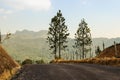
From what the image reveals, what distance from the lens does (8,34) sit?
731 inches

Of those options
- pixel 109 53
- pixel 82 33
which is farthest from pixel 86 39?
pixel 109 53

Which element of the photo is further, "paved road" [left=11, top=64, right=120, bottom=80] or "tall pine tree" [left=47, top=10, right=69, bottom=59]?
"tall pine tree" [left=47, top=10, right=69, bottom=59]

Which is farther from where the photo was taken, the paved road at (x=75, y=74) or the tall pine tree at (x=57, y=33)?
the tall pine tree at (x=57, y=33)

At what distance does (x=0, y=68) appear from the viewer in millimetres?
22438

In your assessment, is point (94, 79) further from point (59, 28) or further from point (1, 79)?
point (59, 28)

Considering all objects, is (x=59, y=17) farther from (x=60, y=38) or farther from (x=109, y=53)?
(x=109, y=53)

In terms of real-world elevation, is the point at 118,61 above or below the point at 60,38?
below

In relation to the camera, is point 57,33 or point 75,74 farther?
point 57,33

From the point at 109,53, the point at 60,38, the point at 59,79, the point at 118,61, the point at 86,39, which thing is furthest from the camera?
the point at 86,39

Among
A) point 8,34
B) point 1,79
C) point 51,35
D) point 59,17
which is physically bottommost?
point 1,79

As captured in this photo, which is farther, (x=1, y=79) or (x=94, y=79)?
(x=1, y=79)

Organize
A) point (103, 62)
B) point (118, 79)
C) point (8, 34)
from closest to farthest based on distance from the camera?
point (118, 79) < point (8, 34) < point (103, 62)

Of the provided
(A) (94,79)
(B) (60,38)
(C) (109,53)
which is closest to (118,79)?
(A) (94,79)

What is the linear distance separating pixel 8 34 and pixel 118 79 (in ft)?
25.8
